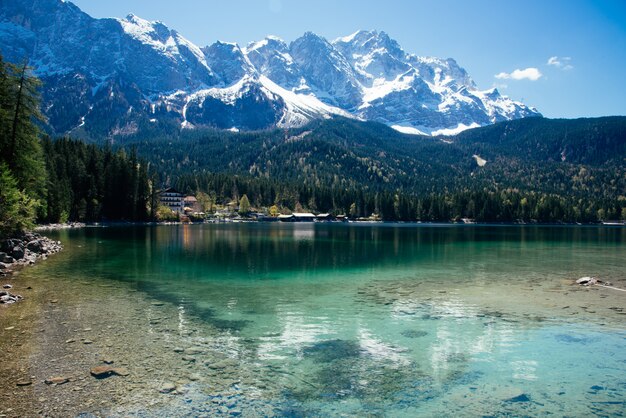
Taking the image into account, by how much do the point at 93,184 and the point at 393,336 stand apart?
11997 centimetres

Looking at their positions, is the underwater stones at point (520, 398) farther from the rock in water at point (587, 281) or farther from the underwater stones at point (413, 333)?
the rock in water at point (587, 281)

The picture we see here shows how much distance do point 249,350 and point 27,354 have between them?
8.52 metres

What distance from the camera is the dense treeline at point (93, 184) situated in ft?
346

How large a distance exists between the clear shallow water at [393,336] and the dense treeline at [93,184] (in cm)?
7069

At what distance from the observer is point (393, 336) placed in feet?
70.4

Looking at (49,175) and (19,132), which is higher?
(19,132)

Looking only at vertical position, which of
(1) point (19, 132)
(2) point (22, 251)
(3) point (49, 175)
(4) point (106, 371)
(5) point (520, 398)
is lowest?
(5) point (520, 398)

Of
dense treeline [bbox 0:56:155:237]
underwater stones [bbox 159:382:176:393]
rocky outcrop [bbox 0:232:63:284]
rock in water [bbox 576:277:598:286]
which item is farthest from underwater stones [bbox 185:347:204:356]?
rock in water [bbox 576:277:598:286]

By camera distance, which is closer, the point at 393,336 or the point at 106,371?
the point at 106,371

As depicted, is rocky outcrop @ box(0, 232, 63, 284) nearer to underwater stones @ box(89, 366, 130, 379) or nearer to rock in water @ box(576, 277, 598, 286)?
underwater stones @ box(89, 366, 130, 379)

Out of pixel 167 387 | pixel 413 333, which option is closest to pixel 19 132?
pixel 167 387

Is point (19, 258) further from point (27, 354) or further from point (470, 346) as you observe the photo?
point (470, 346)

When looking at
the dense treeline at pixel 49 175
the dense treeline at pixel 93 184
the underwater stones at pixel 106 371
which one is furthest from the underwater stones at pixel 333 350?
the dense treeline at pixel 93 184

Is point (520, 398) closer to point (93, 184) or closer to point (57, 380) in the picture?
point (57, 380)
